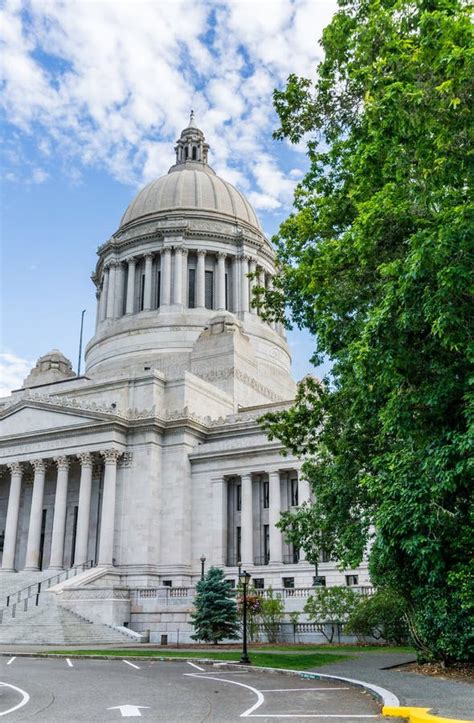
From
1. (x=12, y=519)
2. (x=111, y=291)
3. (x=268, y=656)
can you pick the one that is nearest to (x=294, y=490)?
(x=12, y=519)

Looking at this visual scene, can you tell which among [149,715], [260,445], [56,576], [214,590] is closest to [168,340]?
[260,445]

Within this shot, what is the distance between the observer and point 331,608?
105 feet

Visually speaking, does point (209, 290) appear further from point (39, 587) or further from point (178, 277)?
point (39, 587)

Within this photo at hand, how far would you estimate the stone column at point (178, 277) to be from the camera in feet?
226

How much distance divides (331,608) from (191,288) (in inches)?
1769

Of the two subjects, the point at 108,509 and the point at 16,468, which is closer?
the point at 108,509

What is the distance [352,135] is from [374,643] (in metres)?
21.3

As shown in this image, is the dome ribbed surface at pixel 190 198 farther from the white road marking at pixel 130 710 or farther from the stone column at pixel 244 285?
the white road marking at pixel 130 710

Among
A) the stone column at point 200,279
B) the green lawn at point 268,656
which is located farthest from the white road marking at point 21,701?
the stone column at point 200,279

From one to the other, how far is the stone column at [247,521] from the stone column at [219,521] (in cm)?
136

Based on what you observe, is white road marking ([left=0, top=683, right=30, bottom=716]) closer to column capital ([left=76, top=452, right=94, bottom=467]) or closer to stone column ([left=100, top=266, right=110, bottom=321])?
column capital ([left=76, top=452, right=94, bottom=467])

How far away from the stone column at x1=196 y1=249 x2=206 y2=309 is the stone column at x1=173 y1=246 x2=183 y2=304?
1827mm

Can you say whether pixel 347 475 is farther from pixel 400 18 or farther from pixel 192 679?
pixel 400 18

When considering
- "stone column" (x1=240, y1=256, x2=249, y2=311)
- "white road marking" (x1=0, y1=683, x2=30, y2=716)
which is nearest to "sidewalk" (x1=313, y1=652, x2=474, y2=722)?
"white road marking" (x1=0, y1=683, x2=30, y2=716)
